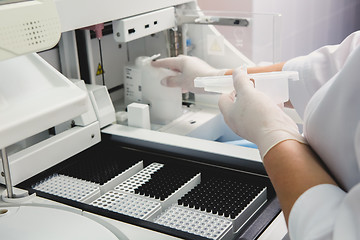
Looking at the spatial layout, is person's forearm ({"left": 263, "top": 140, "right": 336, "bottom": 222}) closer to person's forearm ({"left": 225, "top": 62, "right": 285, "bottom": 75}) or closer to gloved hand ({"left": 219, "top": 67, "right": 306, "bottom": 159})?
gloved hand ({"left": 219, "top": 67, "right": 306, "bottom": 159})

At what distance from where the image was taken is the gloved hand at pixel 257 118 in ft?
3.25

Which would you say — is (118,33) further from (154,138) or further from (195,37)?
(195,37)

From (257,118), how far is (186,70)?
2.80 feet

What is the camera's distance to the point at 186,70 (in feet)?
6.19

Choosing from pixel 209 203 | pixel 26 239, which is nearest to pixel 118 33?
pixel 209 203

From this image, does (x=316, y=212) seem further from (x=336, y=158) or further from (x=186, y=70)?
(x=186, y=70)

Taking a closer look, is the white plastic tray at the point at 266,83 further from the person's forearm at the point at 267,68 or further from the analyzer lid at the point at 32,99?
the analyzer lid at the point at 32,99

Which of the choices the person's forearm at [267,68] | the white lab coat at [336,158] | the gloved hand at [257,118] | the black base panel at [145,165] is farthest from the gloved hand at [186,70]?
the white lab coat at [336,158]

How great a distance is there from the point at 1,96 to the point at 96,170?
612 mm

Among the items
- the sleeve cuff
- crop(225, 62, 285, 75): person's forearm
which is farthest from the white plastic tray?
the sleeve cuff

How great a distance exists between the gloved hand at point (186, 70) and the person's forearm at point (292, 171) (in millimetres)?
905

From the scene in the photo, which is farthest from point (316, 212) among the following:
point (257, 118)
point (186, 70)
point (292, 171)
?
point (186, 70)

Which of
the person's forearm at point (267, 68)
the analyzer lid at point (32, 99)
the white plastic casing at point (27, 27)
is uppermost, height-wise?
the white plastic casing at point (27, 27)

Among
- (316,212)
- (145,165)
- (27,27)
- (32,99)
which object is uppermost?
(27,27)
